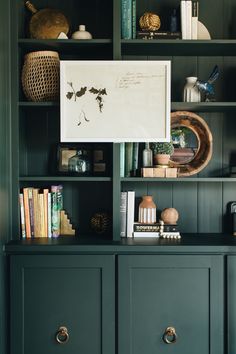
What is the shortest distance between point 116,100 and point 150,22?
51 centimetres

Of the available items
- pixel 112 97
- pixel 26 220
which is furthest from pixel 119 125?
pixel 26 220

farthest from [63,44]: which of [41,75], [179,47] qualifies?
[179,47]

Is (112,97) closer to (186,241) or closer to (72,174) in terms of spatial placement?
(72,174)

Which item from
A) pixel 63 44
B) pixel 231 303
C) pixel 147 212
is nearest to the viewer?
pixel 231 303

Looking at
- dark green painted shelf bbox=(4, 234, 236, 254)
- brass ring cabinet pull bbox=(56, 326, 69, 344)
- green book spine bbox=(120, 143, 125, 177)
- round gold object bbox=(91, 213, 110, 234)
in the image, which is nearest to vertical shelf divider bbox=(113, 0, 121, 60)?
green book spine bbox=(120, 143, 125, 177)

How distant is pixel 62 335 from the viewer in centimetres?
242

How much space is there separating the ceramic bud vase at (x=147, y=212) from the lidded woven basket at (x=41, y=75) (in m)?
0.79

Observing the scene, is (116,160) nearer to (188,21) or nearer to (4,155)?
(4,155)

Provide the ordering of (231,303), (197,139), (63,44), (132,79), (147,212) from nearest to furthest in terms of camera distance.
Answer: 1. (231,303)
2. (132,79)
3. (63,44)
4. (147,212)
5. (197,139)

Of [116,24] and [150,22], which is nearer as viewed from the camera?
[116,24]

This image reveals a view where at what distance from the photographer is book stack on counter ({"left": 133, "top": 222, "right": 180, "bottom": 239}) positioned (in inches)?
105

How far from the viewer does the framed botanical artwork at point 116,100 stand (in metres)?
2.52

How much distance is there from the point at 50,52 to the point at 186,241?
4.18 feet

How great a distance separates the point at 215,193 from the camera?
113 inches
